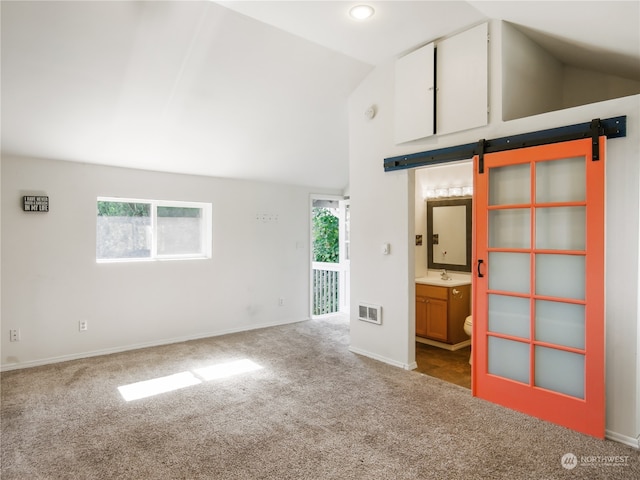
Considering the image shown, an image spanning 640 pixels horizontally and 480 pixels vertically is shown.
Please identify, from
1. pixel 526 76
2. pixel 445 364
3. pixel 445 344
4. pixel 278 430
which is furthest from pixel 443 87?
pixel 278 430

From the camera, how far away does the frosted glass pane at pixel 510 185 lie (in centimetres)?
294

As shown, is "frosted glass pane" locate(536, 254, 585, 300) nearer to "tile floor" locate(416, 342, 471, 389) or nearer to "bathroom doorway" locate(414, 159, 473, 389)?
"tile floor" locate(416, 342, 471, 389)

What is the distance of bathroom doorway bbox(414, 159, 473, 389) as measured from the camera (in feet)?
14.0

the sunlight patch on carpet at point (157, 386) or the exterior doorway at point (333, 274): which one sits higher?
the exterior doorway at point (333, 274)

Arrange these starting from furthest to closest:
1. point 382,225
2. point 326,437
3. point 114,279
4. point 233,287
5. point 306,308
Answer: point 306,308
point 233,287
point 114,279
point 382,225
point 326,437

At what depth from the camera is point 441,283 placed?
464cm

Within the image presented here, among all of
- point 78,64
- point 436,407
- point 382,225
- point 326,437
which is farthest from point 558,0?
point 78,64

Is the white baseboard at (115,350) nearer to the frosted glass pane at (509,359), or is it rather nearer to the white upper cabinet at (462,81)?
the frosted glass pane at (509,359)

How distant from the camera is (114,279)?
446 cm

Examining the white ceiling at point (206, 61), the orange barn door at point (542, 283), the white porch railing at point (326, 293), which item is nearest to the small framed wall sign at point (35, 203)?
the white ceiling at point (206, 61)

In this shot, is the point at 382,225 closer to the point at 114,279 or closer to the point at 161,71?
the point at 161,71

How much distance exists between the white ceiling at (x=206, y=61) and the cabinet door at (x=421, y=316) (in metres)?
2.41

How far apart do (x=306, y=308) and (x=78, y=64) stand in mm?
4331

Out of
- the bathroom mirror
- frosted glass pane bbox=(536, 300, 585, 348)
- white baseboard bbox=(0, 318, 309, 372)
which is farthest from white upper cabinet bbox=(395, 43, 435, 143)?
white baseboard bbox=(0, 318, 309, 372)
